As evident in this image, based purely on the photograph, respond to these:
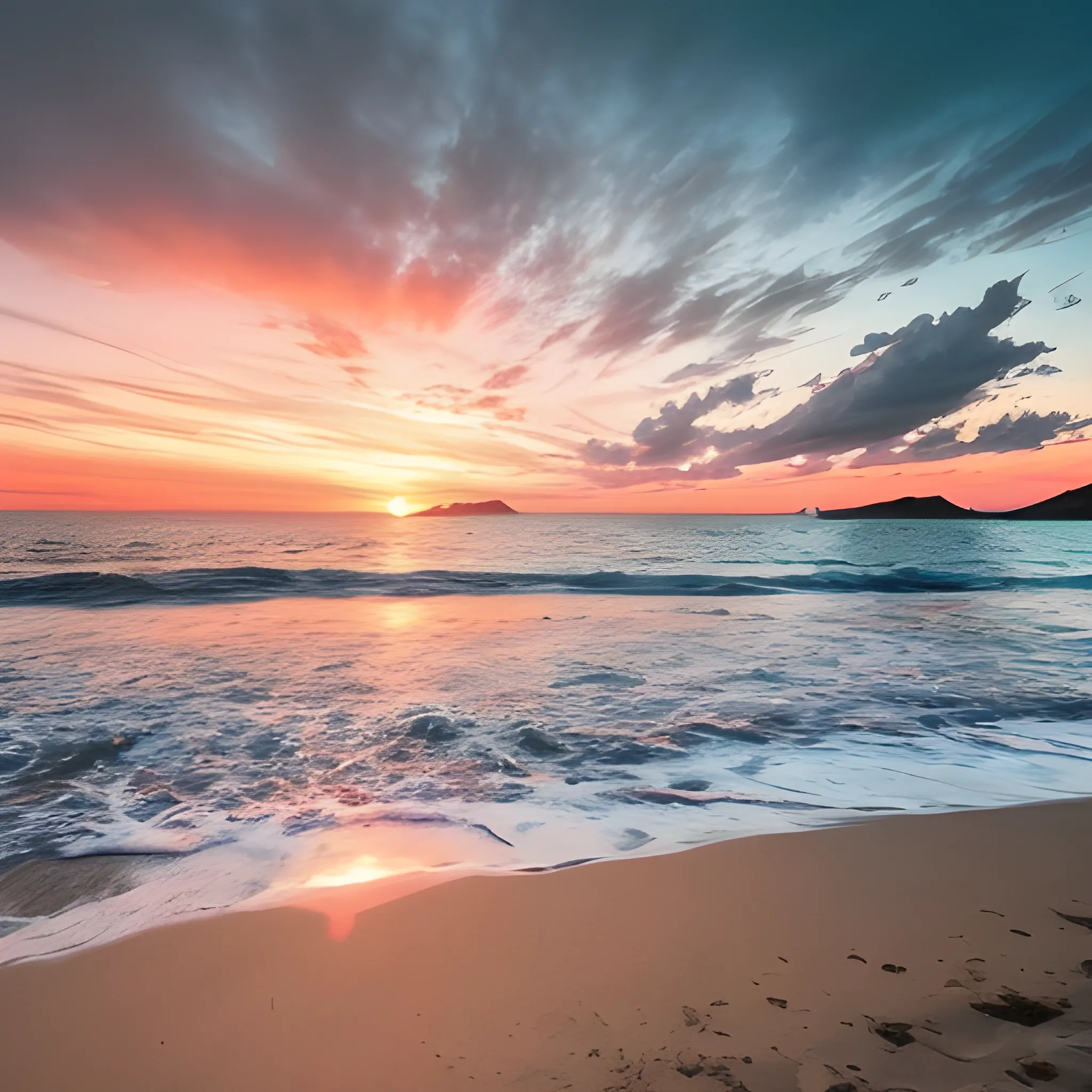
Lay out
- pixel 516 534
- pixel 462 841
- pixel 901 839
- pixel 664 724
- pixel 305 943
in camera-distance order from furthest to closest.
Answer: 1. pixel 516 534
2. pixel 664 724
3. pixel 462 841
4. pixel 901 839
5. pixel 305 943

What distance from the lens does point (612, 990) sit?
8.08 feet

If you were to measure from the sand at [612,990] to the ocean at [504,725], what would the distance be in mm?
549

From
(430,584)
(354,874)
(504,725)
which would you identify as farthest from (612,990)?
(430,584)

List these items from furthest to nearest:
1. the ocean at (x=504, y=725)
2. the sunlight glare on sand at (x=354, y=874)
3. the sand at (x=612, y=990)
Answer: the ocean at (x=504, y=725) < the sunlight glare on sand at (x=354, y=874) < the sand at (x=612, y=990)

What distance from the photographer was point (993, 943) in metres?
2.65

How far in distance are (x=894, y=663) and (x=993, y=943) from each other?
8321 mm

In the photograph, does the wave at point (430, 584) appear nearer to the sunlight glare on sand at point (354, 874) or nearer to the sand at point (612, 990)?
the sunlight glare on sand at point (354, 874)

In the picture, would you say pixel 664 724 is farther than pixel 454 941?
Yes

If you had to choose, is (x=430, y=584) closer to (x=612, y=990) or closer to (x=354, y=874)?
(x=354, y=874)

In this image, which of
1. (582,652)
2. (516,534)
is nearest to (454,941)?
(582,652)

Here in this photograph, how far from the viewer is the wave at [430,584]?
20.3 m

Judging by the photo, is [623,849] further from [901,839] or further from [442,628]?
[442,628]

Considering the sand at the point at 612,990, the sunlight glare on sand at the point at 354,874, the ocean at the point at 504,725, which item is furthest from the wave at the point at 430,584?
the sand at the point at 612,990

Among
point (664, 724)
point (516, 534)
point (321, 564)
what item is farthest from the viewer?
point (516, 534)
